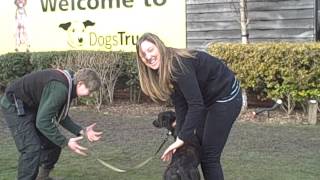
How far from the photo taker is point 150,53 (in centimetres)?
443

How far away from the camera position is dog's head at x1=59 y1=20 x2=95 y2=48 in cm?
1426

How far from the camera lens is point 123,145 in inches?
327

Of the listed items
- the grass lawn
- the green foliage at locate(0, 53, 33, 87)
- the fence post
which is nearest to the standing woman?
the grass lawn

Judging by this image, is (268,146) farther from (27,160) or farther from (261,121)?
(27,160)

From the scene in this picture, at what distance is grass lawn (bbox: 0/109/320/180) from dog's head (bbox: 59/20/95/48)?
14.3ft

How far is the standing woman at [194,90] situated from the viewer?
4.41m

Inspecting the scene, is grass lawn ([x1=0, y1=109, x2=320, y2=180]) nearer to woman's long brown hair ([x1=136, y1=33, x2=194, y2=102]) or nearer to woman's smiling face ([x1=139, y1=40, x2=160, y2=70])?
woman's long brown hair ([x1=136, y1=33, x2=194, y2=102])

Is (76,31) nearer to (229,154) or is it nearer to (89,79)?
(229,154)

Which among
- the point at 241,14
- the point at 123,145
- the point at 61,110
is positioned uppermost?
the point at 241,14

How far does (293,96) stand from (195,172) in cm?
560

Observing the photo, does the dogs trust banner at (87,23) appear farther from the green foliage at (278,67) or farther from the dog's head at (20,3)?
A: the green foliage at (278,67)

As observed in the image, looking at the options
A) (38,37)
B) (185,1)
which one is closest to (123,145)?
(185,1)

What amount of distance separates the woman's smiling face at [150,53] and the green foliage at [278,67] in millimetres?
5583

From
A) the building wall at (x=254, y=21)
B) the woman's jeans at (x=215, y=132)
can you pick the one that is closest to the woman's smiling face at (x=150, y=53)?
the woman's jeans at (x=215, y=132)
